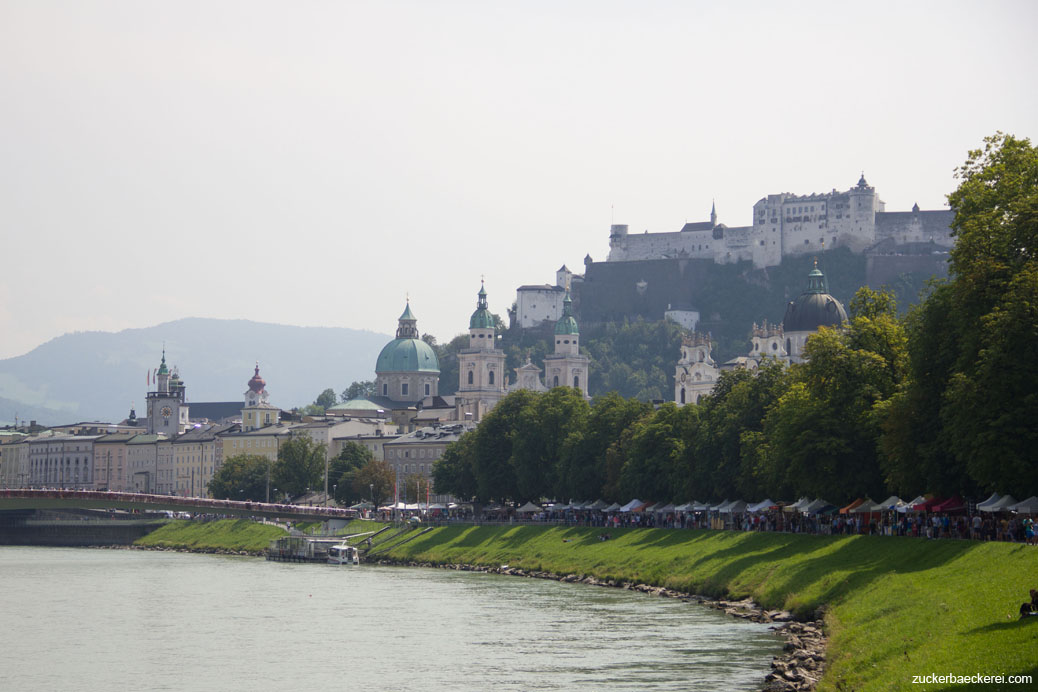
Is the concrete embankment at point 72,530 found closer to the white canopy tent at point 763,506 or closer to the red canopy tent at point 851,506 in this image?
the white canopy tent at point 763,506

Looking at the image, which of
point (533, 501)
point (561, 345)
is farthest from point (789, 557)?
point (561, 345)

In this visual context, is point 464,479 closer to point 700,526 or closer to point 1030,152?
point 700,526

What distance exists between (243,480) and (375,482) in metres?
22.3

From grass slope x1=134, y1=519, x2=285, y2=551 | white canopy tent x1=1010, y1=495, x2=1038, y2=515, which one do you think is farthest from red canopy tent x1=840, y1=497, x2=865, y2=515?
grass slope x1=134, y1=519, x2=285, y2=551

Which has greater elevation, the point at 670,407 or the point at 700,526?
the point at 670,407

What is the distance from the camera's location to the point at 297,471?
450 ft

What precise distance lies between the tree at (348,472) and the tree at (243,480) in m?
7.65

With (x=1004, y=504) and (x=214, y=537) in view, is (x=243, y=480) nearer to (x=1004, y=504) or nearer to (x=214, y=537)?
(x=214, y=537)

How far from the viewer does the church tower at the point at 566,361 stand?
188125mm

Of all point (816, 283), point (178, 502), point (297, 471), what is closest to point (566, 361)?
point (816, 283)

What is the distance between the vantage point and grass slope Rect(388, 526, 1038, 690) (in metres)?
30.3

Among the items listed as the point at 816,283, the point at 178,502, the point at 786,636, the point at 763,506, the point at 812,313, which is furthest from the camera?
the point at 816,283

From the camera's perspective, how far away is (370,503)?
125250mm

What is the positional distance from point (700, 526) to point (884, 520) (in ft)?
61.8
